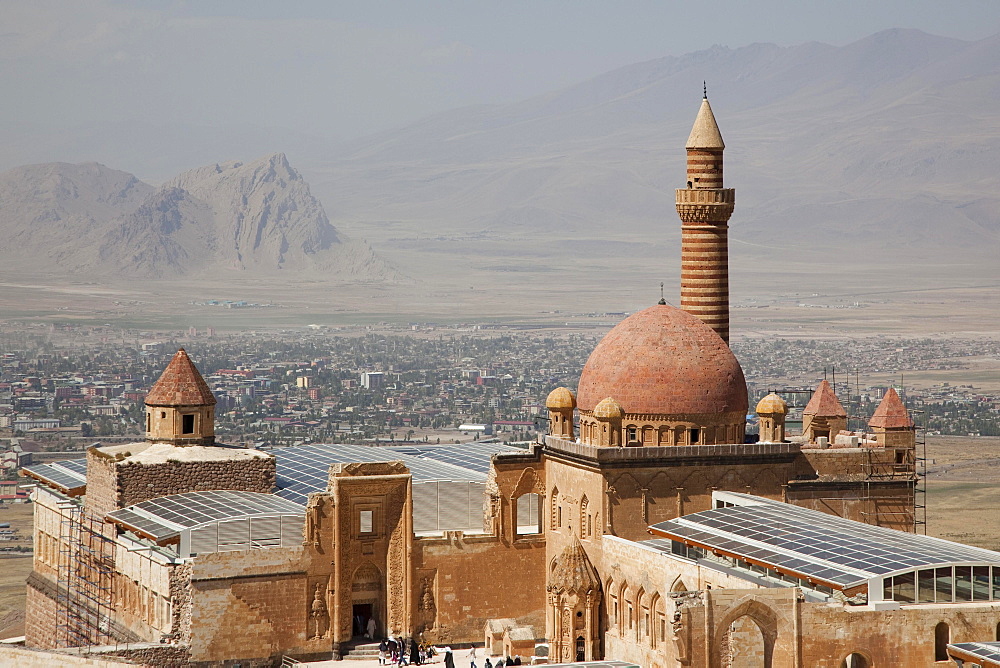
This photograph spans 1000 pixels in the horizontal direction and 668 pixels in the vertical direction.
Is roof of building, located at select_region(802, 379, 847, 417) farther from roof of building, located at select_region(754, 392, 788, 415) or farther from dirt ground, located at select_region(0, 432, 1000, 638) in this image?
dirt ground, located at select_region(0, 432, 1000, 638)

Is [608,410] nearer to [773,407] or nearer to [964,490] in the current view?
[773,407]

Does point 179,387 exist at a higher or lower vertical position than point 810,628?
higher

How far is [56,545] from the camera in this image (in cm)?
4922

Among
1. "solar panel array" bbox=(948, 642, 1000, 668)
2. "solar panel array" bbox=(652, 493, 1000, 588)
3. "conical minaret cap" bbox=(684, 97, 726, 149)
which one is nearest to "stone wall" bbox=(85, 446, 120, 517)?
"solar panel array" bbox=(652, 493, 1000, 588)

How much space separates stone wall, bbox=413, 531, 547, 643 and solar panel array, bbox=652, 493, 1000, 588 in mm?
5011

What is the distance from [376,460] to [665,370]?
391 inches

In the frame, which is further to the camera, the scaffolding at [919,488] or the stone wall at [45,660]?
the scaffolding at [919,488]

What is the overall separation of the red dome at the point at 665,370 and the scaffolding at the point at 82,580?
43.9 feet

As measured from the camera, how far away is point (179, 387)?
1857 inches

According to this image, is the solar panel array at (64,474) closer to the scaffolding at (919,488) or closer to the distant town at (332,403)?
the scaffolding at (919,488)

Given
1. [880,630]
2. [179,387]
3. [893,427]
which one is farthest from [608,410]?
[179,387]

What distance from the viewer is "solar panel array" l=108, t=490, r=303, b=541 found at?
42625 millimetres

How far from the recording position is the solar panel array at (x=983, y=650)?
3275 centimetres

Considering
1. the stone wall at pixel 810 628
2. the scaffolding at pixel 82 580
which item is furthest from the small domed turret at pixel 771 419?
the scaffolding at pixel 82 580
